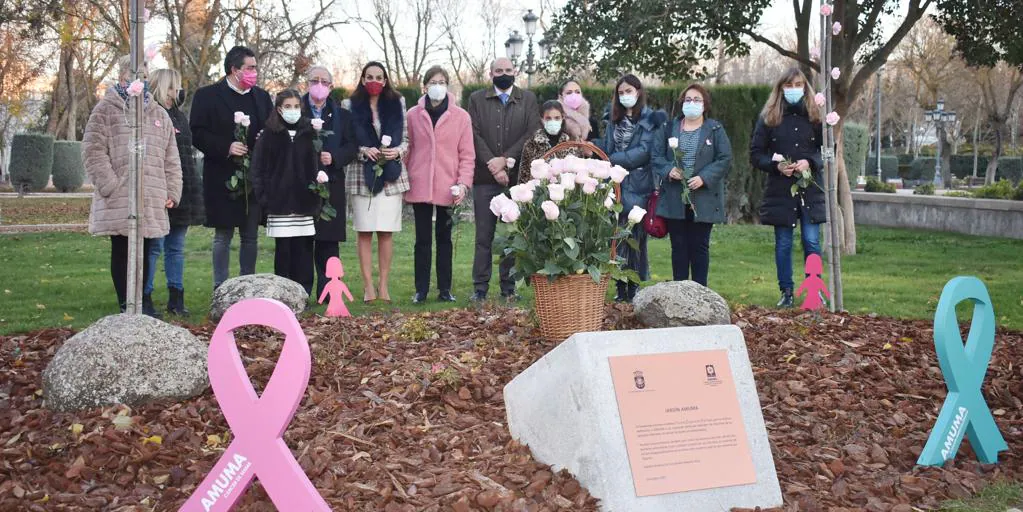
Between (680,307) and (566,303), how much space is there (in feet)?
2.63

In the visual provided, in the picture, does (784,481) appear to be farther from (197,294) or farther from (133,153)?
(197,294)

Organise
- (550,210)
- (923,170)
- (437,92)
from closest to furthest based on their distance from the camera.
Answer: (550,210) → (437,92) → (923,170)

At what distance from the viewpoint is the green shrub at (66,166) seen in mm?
30484

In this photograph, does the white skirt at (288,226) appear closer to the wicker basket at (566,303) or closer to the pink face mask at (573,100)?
the pink face mask at (573,100)

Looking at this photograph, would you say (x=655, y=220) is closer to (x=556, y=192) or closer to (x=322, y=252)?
(x=556, y=192)

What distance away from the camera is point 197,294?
859 centimetres

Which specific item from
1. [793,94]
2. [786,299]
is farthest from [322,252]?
[793,94]

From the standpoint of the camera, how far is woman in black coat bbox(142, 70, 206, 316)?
280 inches

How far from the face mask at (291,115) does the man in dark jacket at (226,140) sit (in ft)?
1.37

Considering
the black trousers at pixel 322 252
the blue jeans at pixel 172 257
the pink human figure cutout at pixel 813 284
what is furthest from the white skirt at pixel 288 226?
the pink human figure cutout at pixel 813 284

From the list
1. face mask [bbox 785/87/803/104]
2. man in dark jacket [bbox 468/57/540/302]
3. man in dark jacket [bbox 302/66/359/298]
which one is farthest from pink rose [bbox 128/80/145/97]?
face mask [bbox 785/87/803/104]

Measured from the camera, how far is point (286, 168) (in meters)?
7.24

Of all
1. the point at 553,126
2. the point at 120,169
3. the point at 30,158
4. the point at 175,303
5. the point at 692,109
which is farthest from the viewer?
the point at 30,158

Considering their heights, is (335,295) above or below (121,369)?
above
